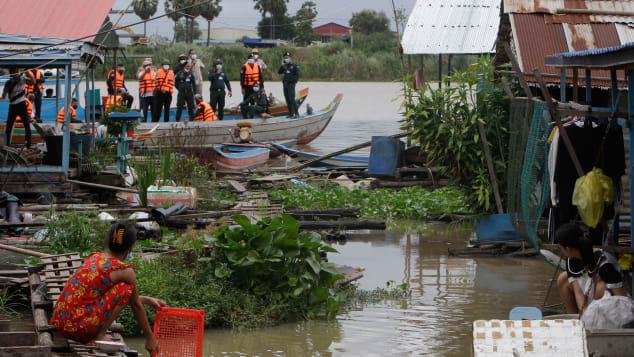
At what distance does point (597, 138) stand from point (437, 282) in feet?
9.23

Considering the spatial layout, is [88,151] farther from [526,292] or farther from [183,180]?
[526,292]

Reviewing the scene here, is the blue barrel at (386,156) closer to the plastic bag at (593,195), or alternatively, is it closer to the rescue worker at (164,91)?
the rescue worker at (164,91)

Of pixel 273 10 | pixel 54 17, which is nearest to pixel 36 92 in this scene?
pixel 54 17

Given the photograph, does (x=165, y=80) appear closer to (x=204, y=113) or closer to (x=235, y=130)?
(x=204, y=113)

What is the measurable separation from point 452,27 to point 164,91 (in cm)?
712

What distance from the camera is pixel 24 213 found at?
41.3 ft

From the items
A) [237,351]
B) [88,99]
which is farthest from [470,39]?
[237,351]

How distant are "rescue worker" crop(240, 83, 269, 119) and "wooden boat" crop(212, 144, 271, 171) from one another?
3438 millimetres

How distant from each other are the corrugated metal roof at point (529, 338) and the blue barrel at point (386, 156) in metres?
11.8

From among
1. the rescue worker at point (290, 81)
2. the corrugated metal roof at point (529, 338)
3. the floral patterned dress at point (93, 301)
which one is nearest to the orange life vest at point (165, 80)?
the rescue worker at point (290, 81)

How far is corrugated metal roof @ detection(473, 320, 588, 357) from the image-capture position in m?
5.83

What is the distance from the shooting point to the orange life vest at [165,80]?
2483 centimetres

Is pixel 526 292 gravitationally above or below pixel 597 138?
below

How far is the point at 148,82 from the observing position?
25844mm
